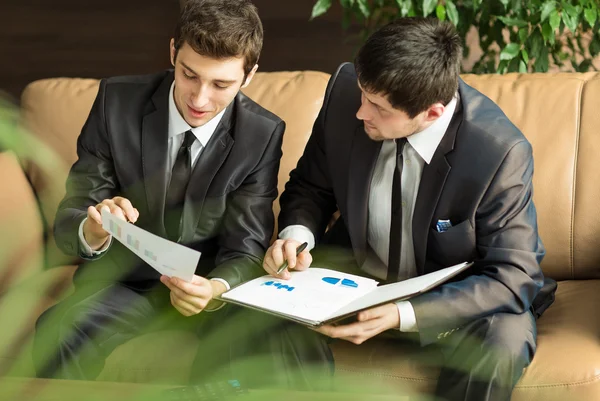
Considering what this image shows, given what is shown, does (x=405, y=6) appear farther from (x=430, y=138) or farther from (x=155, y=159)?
(x=155, y=159)

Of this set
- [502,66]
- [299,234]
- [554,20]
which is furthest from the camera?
[502,66]

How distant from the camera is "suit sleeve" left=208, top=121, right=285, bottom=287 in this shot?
1795mm

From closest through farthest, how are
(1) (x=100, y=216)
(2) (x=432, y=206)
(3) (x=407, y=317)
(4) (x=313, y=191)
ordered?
(1) (x=100, y=216) → (3) (x=407, y=317) → (2) (x=432, y=206) → (4) (x=313, y=191)

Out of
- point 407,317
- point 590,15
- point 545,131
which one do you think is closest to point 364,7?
→ point 590,15

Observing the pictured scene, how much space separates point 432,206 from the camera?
167 cm

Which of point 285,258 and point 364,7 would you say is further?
point 364,7

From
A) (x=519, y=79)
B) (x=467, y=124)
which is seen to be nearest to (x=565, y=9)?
(x=519, y=79)

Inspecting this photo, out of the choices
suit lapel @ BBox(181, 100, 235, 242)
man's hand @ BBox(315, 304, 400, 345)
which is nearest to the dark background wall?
suit lapel @ BBox(181, 100, 235, 242)

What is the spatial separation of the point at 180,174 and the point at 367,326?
2.00 feet

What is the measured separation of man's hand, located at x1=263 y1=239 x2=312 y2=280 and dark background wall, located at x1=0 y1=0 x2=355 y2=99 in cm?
194

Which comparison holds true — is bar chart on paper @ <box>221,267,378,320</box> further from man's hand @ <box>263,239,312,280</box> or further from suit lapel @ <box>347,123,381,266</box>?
suit lapel @ <box>347,123,381,266</box>

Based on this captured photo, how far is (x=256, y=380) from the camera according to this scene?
534 mm

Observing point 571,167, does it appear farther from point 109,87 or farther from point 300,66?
point 300,66

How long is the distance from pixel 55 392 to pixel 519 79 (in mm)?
1625
